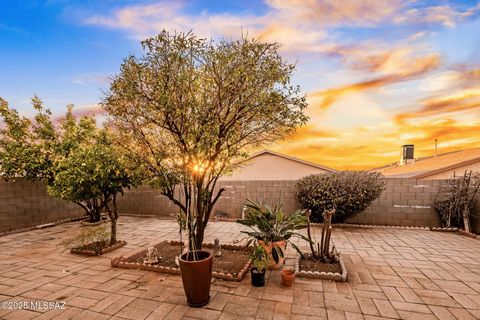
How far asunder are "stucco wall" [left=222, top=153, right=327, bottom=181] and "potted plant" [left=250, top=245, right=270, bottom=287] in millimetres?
10515

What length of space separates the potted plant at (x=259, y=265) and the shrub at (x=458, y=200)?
6864 mm

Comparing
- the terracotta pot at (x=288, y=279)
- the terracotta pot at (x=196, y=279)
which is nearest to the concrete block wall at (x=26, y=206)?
the terracotta pot at (x=196, y=279)

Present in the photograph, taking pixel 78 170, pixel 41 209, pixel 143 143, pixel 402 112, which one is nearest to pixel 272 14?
pixel 143 143

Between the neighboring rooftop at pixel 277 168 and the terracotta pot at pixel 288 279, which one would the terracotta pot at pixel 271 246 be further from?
the neighboring rooftop at pixel 277 168

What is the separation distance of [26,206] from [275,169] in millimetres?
11665

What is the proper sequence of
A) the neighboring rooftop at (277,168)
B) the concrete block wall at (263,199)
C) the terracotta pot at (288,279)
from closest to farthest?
the terracotta pot at (288,279) → the concrete block wall at (263,199) → the neighboring rooftop at (277,168)

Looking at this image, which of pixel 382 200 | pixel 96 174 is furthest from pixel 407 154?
pixel 96 174

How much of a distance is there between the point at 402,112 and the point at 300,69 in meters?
7.06

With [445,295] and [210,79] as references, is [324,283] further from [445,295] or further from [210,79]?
[210,79]

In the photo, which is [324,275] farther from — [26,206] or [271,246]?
[26,206]

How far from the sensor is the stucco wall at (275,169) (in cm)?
1416

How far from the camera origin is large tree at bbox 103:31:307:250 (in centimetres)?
357

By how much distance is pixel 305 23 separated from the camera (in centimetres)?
560

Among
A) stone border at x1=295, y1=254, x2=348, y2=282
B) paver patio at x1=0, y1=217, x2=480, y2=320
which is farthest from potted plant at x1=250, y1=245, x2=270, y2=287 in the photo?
stone border at x1=295, y1=254, x2=348, y2=282
